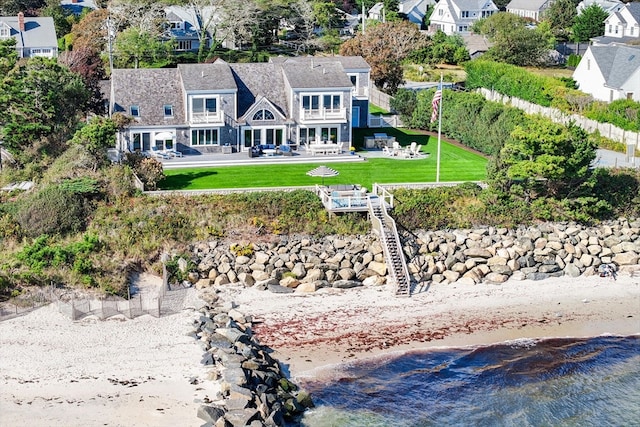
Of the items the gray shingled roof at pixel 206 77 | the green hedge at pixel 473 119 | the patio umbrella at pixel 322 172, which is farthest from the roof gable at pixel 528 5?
the patio umbrella at pixel 322 172

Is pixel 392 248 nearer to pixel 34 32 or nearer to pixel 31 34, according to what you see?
pixel 31 34

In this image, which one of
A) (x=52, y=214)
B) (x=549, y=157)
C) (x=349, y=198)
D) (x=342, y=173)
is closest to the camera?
(x=52, y=214)

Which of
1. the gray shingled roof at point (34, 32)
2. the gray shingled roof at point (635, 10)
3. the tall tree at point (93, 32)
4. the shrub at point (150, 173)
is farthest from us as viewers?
the gray shingled roof at point (635, 10)

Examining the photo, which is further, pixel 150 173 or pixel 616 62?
pixel 616 62

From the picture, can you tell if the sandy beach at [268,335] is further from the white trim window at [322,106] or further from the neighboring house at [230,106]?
the white trim window at [322,106]

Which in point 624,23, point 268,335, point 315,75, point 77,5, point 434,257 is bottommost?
point 268,335

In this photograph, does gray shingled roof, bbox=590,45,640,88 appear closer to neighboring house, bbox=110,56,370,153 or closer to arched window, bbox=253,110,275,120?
neighboring house, bbox=110,56,370,153

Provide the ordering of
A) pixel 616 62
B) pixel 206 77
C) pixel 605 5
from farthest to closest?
pixel 605 5 < pixel 616 62 < pixel 206 77

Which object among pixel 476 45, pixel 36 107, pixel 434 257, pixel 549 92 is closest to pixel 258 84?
pixel 36 107

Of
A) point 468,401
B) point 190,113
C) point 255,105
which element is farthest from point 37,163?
point 468,401
